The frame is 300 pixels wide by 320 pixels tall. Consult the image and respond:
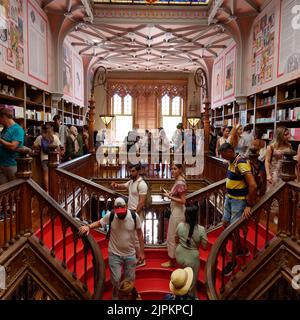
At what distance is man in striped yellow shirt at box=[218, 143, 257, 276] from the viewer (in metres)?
3.31

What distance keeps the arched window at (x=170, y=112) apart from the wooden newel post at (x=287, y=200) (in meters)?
16.0

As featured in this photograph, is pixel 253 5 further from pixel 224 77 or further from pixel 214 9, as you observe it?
pixel 224 77

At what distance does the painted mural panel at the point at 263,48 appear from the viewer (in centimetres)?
783

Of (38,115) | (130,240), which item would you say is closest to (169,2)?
(38,115)

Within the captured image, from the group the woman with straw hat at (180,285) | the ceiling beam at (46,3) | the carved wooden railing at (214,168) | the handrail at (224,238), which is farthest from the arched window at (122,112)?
the woman with straw hat at (180,285)

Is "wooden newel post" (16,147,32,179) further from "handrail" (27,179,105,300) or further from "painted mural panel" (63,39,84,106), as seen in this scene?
"painted mural panel" (63,39,84,106)

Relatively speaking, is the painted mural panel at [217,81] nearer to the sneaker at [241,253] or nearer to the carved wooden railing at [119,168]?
the carved wooden railing at [119,168]

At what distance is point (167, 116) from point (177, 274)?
1717cm

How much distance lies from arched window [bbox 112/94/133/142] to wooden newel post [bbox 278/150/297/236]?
638 inches

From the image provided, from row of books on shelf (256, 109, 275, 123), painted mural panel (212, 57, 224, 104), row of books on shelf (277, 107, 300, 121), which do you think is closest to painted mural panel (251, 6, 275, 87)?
row of books on shelf (256, 109, 275, 123)

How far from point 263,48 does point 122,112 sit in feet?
38.7
